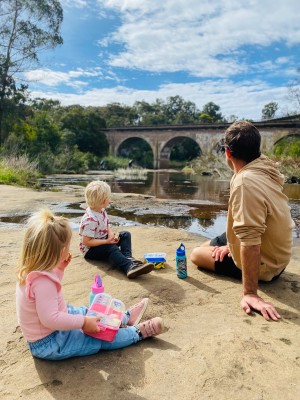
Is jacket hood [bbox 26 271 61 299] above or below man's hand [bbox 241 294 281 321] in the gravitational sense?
above

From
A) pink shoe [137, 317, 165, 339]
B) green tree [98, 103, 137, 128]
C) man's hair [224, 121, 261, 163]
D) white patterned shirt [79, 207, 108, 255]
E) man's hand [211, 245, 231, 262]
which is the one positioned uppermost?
green tree [98, 103, 137, 128]

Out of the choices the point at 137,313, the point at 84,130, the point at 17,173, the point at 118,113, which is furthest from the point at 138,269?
the point at 118,113

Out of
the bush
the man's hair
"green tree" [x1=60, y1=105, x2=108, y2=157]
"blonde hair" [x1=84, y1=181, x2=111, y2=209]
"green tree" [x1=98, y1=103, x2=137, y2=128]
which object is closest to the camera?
the man's hair

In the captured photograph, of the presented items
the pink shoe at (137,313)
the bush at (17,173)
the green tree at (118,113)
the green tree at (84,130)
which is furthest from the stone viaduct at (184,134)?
the pink shoe at (137,313)

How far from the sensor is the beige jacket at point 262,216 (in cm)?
213

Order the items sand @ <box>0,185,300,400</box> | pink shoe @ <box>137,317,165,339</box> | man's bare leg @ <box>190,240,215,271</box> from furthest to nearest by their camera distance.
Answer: man's bare leg @ <box>190,240,215,271</box>
pink shoe @ <box>137,317,165,339</box>
sand @ <box>0,185,300,400</box>

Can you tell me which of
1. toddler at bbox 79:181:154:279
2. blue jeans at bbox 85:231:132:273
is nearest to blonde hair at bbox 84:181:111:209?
toddler at bbox 79:181:154:279

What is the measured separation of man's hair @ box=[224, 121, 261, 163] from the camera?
224 cm

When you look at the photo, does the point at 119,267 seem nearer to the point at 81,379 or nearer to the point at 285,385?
the point at 81,379

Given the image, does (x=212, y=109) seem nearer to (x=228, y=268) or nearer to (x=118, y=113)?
(x=118, y=113)

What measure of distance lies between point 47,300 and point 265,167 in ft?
5.16

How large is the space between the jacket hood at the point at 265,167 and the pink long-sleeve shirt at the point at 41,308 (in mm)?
1409

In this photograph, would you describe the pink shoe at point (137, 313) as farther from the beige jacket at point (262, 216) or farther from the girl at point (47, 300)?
the beige jacket at point (262, 216)

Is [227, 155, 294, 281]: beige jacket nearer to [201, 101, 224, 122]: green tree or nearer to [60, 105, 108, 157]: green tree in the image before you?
[60, 105, 108, 157]: green tree
